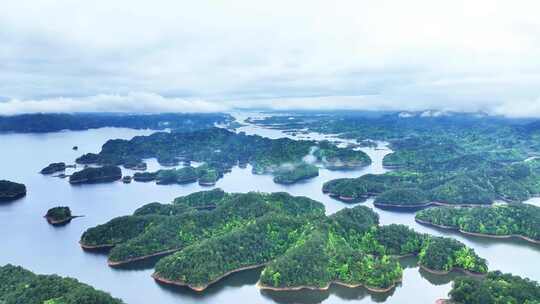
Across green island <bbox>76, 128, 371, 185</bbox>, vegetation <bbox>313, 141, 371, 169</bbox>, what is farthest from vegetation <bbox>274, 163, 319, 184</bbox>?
vegetation <bbox>313, 141, 371, 169</bbox>

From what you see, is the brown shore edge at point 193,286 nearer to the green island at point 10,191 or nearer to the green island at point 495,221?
the green island at point 495,221

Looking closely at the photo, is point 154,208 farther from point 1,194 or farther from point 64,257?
point 1,194

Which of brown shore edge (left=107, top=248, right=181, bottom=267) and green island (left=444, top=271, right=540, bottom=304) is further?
brown shore edge (left=107, top=248, right=181, bottom=267)

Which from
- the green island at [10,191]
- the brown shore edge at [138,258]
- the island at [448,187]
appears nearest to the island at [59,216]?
the green island at [10,191]

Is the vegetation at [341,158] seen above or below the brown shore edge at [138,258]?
below

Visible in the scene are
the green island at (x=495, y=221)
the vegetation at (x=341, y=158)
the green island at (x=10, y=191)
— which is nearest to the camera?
the green island at (x=495, y=221)

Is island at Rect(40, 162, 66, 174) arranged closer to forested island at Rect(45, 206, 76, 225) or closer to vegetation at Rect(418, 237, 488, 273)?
forested island at Rect(45, 206, 76, 225)

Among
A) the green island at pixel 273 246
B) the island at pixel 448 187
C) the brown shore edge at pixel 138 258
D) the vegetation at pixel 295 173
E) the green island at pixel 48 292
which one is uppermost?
the green island at pixel 48 292
